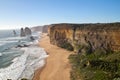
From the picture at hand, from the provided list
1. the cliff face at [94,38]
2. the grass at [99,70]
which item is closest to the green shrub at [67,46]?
the cliff face at [94,38]

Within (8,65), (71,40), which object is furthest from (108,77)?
(71,40)

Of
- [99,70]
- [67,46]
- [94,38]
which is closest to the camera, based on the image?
[99,70]

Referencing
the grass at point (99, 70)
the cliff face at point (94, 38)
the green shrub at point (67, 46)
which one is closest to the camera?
the grass at point (99, 70)

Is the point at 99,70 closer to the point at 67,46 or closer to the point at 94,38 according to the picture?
the point at 94,38

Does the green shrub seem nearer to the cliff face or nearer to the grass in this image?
the cliff face

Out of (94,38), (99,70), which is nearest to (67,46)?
(94,38)

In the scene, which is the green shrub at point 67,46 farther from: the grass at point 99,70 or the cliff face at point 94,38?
the grass at point 99,70

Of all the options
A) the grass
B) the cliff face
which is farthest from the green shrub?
the grass

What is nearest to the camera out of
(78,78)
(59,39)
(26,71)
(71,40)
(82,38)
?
(78,78)

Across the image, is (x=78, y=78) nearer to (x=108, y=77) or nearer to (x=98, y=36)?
(x=108, y=77)

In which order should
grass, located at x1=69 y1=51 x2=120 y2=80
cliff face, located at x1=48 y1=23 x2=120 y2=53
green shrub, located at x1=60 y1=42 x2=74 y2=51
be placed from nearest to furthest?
grass, located at x1=69 y1=51 x2=120 y2=80 → cliff face, located at x1=48 y1=23 x2=120 y2=53 → green shrub, located at x1=60 y1=42 x2=74 y2=51

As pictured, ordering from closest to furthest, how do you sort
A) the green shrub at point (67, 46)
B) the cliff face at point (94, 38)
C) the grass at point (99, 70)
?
the grass at point (99, 70) → the cliff face at point (94, 38) → the green shrub at point (67, 46)
